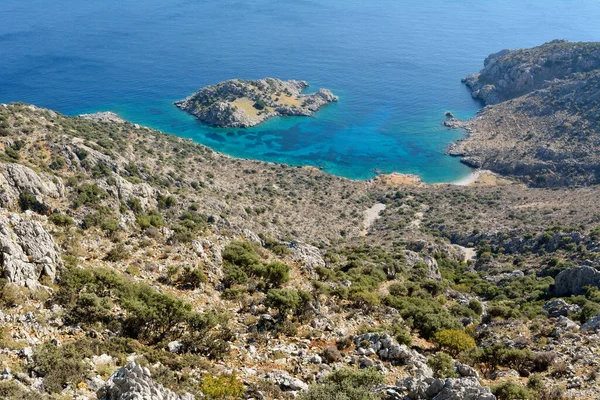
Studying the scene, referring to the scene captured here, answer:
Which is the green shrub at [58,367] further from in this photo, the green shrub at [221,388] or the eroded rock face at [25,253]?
the eroded rock face at [25,253]

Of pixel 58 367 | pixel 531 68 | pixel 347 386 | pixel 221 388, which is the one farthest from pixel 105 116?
pixel 531 68

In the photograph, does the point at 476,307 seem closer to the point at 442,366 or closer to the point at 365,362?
the point at 442,366

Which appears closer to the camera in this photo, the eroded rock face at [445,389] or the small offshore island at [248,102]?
the eroded rock face at [445,389]

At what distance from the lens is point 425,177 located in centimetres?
11469

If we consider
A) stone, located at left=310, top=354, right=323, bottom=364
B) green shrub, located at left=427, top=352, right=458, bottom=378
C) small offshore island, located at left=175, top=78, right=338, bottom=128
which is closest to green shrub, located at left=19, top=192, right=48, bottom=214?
stone, located at left=310, top=354, right=323, bottom=364

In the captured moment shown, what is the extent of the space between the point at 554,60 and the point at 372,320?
6214 inches

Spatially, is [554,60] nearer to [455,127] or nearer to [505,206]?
[455,127]

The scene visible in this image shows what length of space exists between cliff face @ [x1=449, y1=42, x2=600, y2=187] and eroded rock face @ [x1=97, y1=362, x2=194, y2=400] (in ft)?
349

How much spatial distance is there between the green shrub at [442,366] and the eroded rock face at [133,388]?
45.8 feet

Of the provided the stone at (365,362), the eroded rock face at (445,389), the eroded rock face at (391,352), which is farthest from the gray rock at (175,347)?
the eroded rock face at (445,389)

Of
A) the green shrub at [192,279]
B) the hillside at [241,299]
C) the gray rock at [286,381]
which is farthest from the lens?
the green shrub at [192,279]

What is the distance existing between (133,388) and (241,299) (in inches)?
615

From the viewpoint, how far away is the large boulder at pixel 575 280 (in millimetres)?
44688

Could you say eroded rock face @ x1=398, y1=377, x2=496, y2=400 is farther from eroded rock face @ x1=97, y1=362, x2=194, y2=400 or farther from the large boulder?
the large boulder
